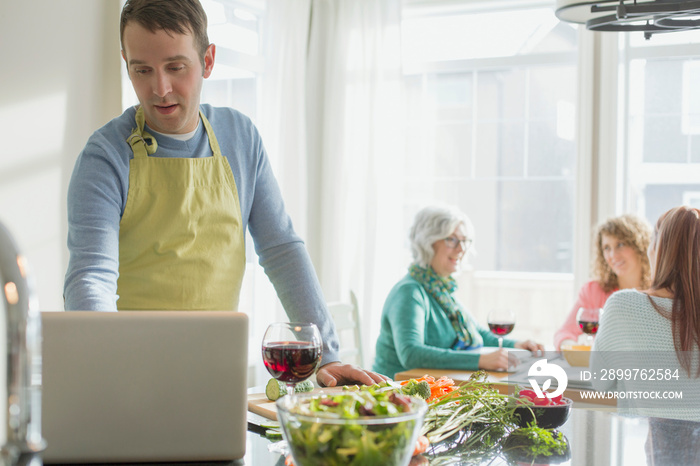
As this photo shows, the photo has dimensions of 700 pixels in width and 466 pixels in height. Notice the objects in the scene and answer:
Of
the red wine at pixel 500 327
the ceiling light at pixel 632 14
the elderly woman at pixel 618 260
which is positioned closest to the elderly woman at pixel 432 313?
the red wine at pixel 500 327

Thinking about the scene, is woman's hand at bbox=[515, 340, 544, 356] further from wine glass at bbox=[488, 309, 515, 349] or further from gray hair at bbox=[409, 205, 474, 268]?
gray hair at bbox=[409, 205, 474, 268]

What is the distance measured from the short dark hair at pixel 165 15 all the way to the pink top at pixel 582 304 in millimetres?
2507

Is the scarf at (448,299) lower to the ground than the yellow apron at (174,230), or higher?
lower

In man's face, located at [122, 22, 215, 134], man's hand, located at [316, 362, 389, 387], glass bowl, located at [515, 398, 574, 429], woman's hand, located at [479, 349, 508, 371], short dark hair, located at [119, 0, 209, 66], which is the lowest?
woman's hand, located at [479, 349, 508, 371]

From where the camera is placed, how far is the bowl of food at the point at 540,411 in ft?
3.69

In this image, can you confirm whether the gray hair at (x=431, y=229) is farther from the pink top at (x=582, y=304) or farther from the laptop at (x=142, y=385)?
the laptop at (x=142, y=385)

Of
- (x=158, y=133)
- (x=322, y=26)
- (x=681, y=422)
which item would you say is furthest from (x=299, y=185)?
(x=681, y=422)

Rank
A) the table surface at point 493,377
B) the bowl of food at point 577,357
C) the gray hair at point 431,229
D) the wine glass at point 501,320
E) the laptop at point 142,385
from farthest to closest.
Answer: the gray hair at point 431,229 → the wine glass at point 501,320 → the bowl of food at point 577,357 → the table surface at point 493,377 → the laptop at point 142,385

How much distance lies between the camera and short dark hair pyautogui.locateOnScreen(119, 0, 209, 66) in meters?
1.38

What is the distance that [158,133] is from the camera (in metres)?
1.53

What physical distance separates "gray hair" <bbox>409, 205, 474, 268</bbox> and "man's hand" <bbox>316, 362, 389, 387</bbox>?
196 cm

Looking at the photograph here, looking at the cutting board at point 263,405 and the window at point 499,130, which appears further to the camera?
the window at point 499,130

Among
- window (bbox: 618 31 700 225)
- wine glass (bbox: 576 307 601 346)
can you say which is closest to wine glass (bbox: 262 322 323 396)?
wine glass (bbox: 576 307 601 346)

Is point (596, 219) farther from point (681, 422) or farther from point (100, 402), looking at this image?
point (100, 402)
